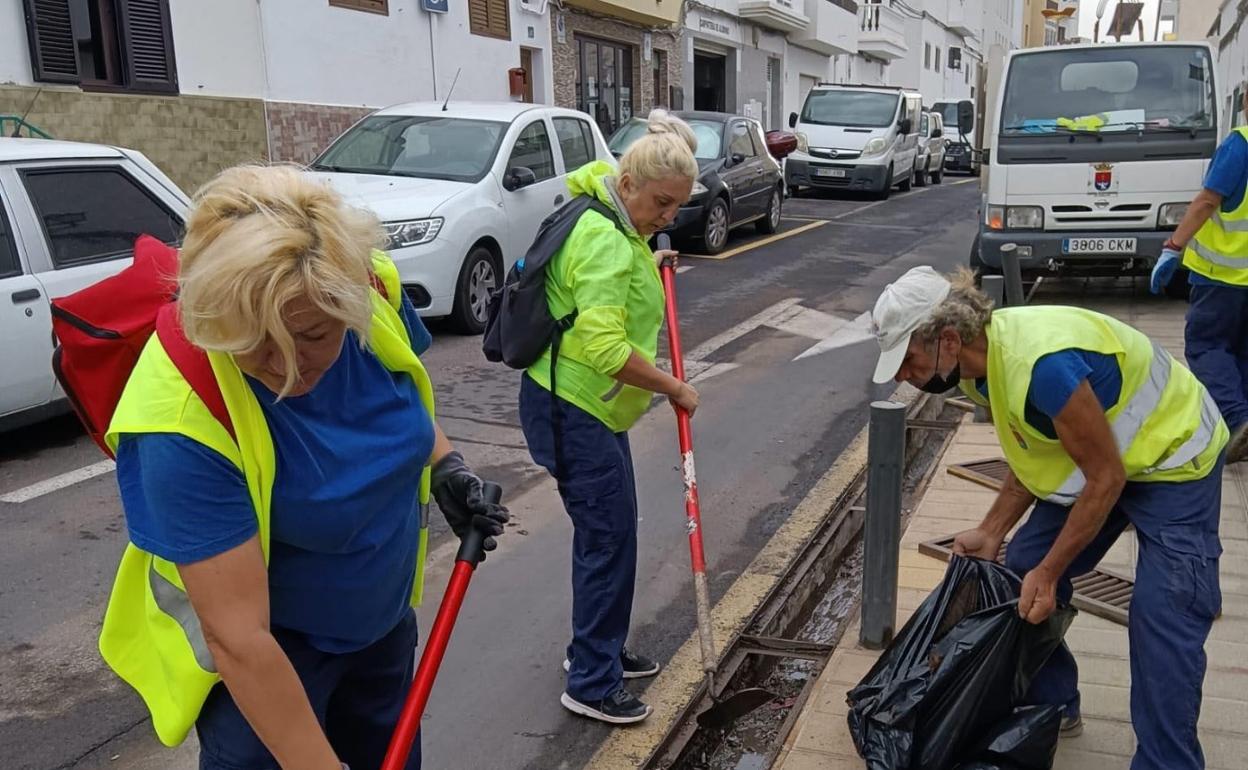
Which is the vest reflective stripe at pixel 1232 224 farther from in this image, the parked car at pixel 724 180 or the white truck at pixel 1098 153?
the parked car at pixel 724 180

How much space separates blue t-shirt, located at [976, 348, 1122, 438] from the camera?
95.0 inches

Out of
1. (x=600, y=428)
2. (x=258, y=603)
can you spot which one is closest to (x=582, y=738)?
(x=600, y=428)

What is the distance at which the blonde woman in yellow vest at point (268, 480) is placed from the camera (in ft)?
5.02

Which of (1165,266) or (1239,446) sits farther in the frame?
(1165,266)

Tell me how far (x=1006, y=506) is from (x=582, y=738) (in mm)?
1418

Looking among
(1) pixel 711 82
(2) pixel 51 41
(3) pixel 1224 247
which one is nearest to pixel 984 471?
(3) pixel 1224 247

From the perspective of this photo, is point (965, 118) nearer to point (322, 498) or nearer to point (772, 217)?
point (772, 217)

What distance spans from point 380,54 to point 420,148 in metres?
6.31

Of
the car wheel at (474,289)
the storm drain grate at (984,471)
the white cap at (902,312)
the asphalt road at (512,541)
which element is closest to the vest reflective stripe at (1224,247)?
the storm drain grate at (984,471)

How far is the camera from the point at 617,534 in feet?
10.6

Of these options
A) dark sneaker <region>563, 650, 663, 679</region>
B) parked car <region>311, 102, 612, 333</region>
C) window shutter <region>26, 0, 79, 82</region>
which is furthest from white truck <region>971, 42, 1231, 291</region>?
window shutter <region>26, 0, 79, 82</region>

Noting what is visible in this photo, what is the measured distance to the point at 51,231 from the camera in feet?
18.8

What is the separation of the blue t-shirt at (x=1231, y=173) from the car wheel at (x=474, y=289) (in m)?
4.98

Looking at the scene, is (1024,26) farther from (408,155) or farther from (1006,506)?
(1006,506)
